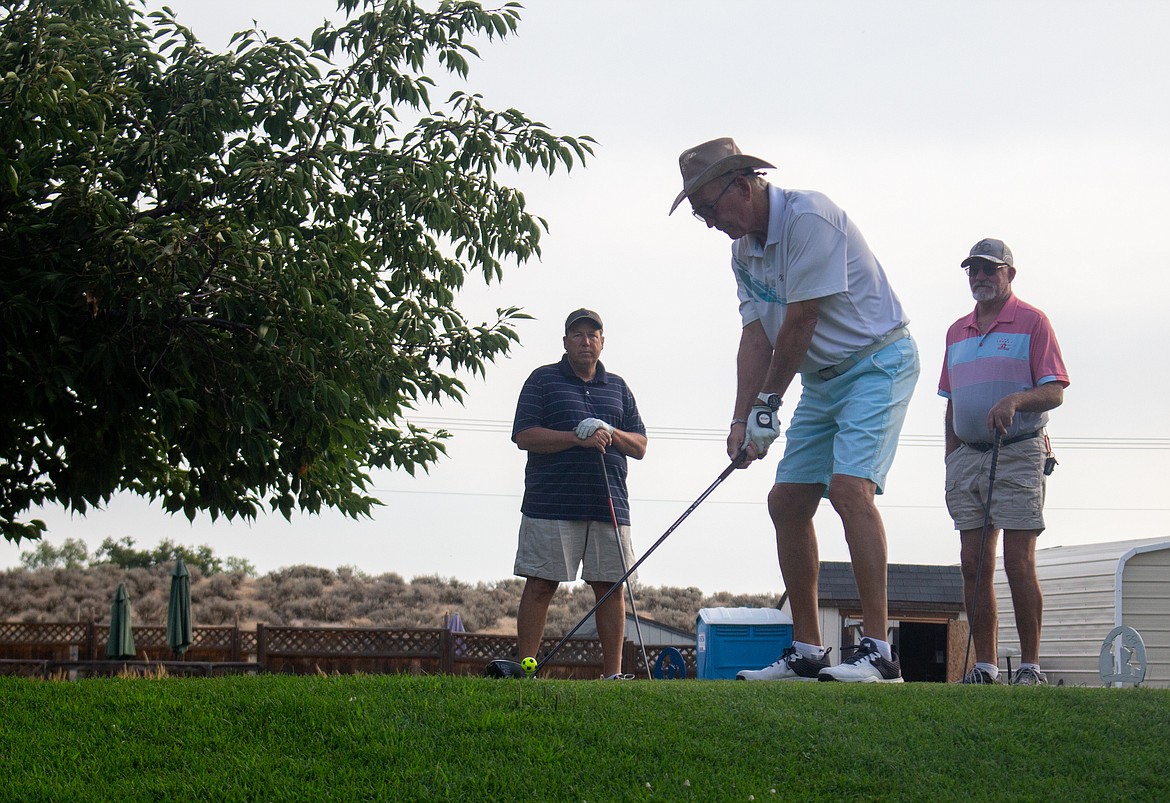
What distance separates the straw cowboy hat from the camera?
5355mm

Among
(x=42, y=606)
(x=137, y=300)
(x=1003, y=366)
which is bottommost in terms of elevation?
(x=42, y=606)

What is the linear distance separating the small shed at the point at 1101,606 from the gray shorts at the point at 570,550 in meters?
5.38

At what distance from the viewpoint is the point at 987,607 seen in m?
Result: 6.19

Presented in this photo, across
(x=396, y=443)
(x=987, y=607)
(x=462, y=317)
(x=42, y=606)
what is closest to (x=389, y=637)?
(x=396, y=443)

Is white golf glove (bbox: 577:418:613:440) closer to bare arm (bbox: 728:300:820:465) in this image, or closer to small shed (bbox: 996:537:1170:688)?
bare arm (bbox: 728:300:820:465)

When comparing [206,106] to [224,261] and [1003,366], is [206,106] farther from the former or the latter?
[1003,366]

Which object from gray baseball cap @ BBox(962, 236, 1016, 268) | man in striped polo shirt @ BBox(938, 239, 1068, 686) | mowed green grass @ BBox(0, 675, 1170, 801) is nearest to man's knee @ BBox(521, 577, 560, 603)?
mowed green grass @ BBox(0, 675, 1170, 801)

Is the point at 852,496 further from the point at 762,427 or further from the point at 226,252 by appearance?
the point at 226,252

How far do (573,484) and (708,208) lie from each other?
1931 mm

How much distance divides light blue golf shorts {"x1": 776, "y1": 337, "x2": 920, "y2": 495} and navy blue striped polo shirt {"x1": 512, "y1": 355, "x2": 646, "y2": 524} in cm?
143

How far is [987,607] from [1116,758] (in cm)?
194

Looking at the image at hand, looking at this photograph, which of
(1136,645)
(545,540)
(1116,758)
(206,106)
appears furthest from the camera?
(206,106)

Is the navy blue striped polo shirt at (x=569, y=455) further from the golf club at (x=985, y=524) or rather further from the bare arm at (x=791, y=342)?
the golf club at (x=985, y=524)

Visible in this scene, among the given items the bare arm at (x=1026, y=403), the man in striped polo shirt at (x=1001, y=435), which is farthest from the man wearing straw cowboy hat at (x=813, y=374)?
the man in striped polo shirt at (x=1001, y=435)
